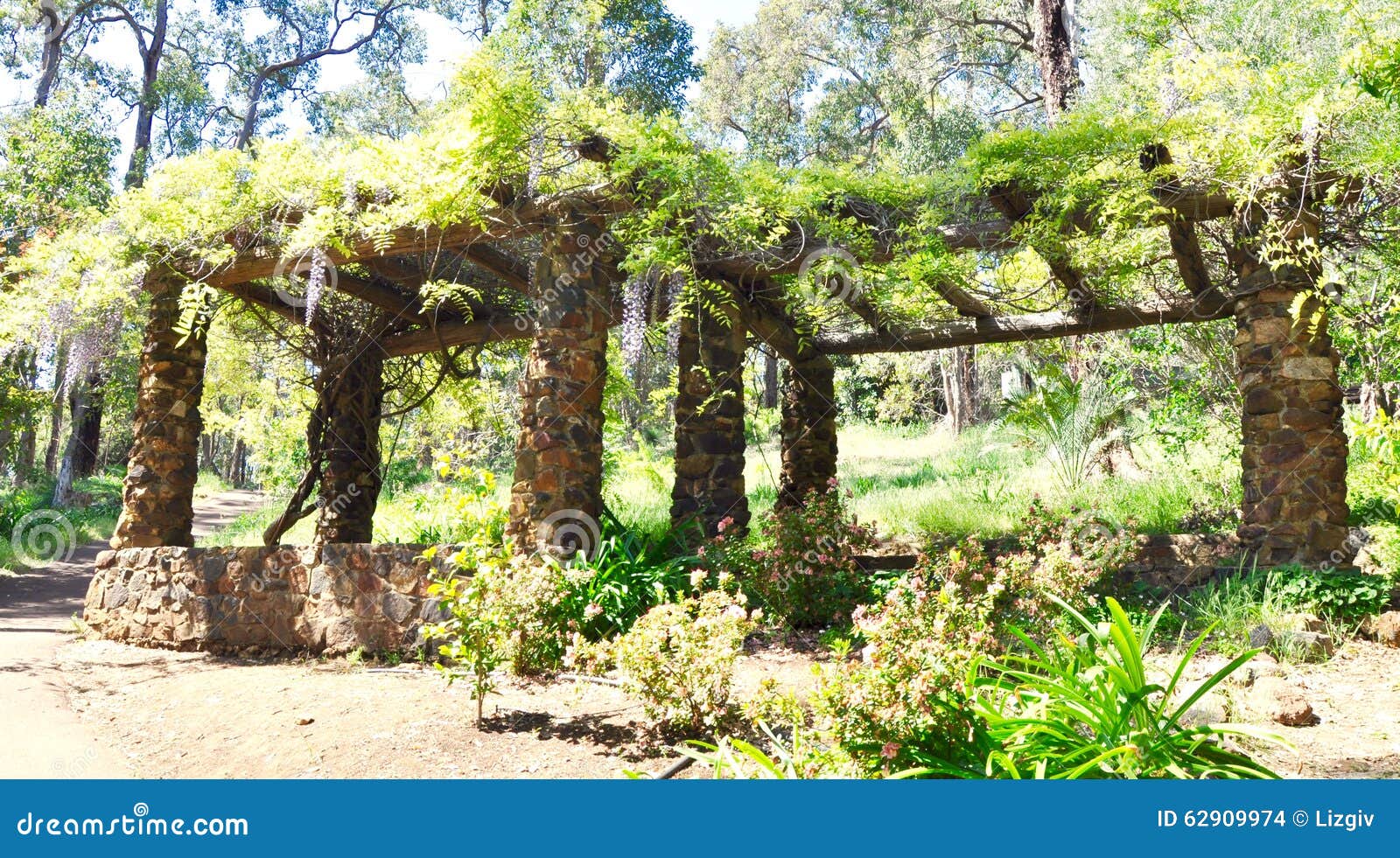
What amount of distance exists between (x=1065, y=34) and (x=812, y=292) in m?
5.19

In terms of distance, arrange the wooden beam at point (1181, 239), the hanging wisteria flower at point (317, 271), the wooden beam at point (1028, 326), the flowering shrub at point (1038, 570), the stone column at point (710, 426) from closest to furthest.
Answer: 1. the flowering shrub at point (1038, 570)
2. the wooden beam at point (1181, 239)
3. the hanging wisteria flower at point (317, 271)
4. the wooden beam at point (1028, 326)
5. the stone column at point (710, 426)

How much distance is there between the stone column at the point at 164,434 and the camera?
727cm

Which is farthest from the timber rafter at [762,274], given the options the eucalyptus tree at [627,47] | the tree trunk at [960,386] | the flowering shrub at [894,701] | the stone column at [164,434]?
the tree trunk at [960,386]

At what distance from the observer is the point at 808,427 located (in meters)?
8.47

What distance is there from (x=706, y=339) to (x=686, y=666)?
13.4 feet

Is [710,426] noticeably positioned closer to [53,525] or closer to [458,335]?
[458,335]

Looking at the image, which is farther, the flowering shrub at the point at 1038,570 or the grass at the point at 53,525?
the grass at the point at 53,525

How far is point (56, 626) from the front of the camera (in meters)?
7.61

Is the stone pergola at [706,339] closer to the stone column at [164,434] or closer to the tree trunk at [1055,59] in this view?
the stone column at [164,434]

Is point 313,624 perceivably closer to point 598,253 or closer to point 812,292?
point 598,253

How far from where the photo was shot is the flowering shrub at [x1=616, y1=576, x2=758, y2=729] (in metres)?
3.54

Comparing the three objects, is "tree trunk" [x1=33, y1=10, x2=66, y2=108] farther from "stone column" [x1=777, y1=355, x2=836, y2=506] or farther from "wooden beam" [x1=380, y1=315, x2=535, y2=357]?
"stone column" [x1=777, y1=355, x2=836, y2=506]

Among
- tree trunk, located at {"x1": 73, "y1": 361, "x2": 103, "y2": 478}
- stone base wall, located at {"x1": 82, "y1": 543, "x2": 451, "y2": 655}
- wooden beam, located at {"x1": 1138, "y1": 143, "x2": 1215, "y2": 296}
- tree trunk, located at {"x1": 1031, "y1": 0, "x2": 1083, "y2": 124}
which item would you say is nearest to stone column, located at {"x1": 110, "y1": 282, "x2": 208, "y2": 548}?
stone base wall, located at {"x1": 82, "y1": 543, "x2": 451, "y2": 655}

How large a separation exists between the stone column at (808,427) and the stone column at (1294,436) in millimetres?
3366
